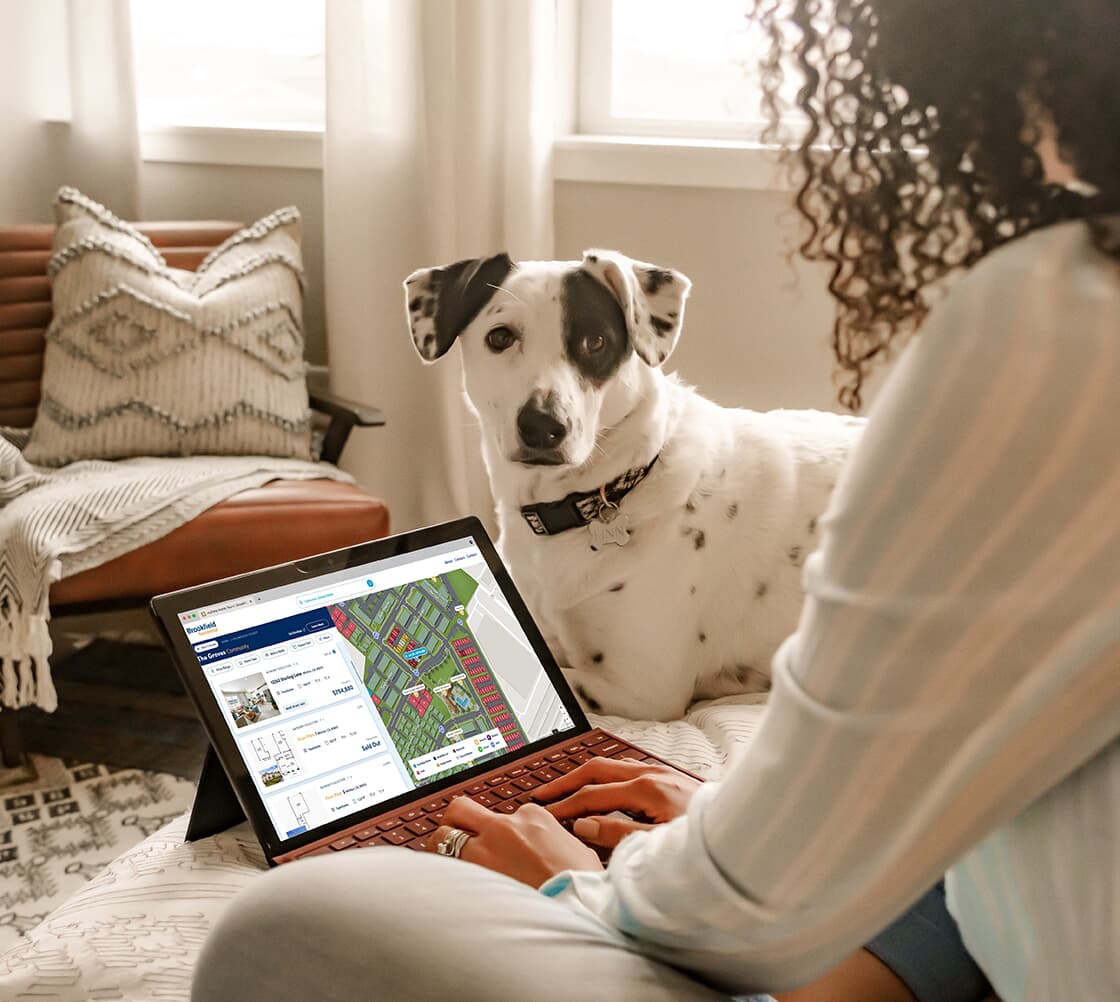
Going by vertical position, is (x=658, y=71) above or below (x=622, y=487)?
above

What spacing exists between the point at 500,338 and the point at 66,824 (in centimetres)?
128

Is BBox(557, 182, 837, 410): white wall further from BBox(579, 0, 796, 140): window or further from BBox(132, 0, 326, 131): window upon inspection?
BBox(132, 0, 326, 131): window

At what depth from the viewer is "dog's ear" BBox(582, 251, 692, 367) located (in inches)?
67.3

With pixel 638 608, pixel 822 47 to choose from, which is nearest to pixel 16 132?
pixel 638 608

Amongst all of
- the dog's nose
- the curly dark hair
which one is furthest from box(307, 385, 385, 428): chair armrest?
the curly dark hair

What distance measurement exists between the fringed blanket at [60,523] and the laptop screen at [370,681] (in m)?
1.15

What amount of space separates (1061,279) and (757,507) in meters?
1.33

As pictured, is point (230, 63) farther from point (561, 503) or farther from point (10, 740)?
point (561, 503)

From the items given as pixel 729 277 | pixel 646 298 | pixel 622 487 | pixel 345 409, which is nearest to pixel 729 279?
pixel 729 277

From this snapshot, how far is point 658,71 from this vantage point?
116 inches

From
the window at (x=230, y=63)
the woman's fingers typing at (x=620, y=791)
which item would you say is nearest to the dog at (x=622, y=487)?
the woman's fingers typing at (x=620, y=791)

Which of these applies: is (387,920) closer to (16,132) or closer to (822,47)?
(822,47)

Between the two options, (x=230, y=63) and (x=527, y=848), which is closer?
(x=527, y=848)

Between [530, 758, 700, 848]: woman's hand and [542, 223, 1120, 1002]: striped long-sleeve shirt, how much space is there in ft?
1.09
